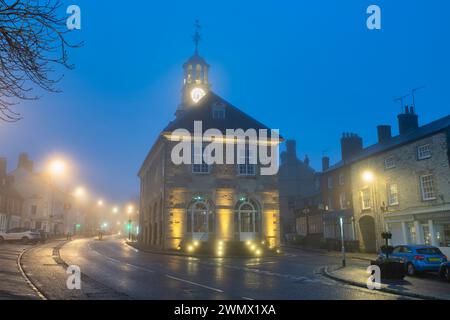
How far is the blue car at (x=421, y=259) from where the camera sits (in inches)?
763

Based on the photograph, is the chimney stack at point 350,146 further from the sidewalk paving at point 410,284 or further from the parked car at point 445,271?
the parked car at point 445,271

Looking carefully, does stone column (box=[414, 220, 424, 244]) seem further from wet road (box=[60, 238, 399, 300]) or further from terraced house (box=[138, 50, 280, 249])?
wet road (box=[60, 238, 399, 300])

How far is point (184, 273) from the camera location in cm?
1864

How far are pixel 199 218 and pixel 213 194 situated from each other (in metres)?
2.43

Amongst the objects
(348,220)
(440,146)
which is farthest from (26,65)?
Answer: (348,220)

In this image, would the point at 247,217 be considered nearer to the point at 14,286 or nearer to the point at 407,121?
the point at 407,121

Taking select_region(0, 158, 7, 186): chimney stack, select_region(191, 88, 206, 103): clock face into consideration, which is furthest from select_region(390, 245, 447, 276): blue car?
select_region(0, 158, 7, 186): chimney stack

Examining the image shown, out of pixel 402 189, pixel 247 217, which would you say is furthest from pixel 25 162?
pixel 402 189

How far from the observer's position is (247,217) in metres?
37.4

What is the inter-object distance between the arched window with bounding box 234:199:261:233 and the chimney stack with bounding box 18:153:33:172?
48.5 metres

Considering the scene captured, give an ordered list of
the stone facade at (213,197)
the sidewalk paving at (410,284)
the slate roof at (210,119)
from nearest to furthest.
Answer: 1. the sidewalk paving at (410,284)
2. the stone facade at (213,197)
3. the slate roof at (210,119)

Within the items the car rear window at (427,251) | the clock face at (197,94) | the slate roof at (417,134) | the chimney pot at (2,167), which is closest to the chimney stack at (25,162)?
the chimney pot at (2,167)
